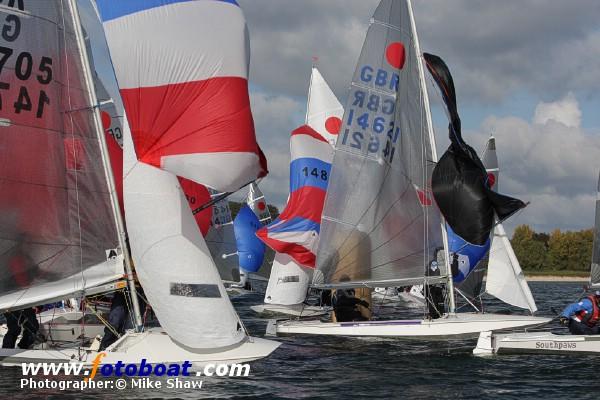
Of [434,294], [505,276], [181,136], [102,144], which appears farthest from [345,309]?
[181,136]

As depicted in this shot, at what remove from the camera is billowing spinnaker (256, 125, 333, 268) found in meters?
26.3

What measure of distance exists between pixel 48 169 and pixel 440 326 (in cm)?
895

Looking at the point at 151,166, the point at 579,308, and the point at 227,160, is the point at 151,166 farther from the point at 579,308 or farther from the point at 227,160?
Result: the point at 579,308

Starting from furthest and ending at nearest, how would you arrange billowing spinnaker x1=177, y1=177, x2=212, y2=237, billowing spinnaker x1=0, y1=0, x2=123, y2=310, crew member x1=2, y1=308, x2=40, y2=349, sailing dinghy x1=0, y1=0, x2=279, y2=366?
billowing spinnaker x1=177, y1=177, x2=212, y2=237
crew member x1=2, y1=308, x2=40, y2=349
billowing spinnaker x1=0, y1=0, x2=123, y2=310
sailing dinghy x1=0, y1=0, x2=279, y2=366

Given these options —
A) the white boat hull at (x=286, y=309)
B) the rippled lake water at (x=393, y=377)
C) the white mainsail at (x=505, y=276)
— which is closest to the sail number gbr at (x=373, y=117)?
the white mainsail at (x=505, y=276)

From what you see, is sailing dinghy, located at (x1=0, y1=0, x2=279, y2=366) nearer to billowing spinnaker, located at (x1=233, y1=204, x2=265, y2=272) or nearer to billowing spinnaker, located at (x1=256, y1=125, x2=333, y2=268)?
billowing spinnaker, located at (x1=256, y1=125, x2=333, y2=268)

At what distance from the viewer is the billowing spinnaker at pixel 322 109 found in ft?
98.6

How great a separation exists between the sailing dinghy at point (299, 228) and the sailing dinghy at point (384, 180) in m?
5.59

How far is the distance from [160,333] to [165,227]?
1.94m

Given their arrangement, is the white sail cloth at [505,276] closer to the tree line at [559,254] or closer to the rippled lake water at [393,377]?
the rippled lake water at [393,377]

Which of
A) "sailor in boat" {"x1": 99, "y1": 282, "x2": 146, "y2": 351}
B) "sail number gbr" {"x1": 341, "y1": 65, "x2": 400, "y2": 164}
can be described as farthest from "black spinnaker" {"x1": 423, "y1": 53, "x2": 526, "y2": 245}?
"sailor in boat" {"x1": 99, "y1": 282, "x2": 146, "y2": 351}

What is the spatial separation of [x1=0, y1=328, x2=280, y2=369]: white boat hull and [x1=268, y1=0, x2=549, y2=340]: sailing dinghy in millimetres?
6194

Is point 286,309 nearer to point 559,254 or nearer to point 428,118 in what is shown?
point 428,118

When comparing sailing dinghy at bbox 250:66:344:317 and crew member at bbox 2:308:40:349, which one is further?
sailing dinghy at bbox 250:66:344:317
